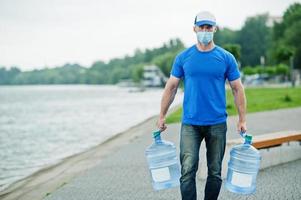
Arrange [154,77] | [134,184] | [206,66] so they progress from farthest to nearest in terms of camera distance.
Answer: [154,77], [134,184], [206,66]

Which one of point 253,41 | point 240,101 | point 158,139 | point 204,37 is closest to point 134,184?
point 158,139

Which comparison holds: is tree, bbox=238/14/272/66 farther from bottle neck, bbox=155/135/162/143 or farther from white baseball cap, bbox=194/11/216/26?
white baseball cap, bbox=194/11/216/26

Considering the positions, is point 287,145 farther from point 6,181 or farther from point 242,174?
point 6,181

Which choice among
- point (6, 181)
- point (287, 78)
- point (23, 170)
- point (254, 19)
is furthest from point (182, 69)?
point (254, 19)

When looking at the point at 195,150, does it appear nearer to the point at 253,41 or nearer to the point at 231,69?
the point at 231,69

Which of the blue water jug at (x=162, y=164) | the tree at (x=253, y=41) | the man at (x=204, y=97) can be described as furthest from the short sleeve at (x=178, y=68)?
the tree at (x=253, y=41)

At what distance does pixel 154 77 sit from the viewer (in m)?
138

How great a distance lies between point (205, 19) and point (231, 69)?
1.88 ft

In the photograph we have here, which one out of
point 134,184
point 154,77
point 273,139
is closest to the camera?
point 134,184

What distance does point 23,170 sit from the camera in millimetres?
12812

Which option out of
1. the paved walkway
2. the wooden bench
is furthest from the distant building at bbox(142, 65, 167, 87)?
the wooden bench

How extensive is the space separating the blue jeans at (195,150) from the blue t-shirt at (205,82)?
0.09 metres

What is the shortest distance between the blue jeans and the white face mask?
0.86 meters

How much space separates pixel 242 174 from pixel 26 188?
5895mm
